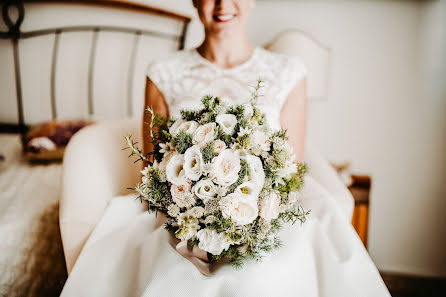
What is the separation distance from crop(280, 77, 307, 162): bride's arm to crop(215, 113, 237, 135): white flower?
540 millimetres

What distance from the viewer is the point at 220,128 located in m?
0.80

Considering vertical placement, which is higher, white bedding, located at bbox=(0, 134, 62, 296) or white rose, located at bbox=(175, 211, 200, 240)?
white rose, located at bbox=(175, 211, 200, 240)

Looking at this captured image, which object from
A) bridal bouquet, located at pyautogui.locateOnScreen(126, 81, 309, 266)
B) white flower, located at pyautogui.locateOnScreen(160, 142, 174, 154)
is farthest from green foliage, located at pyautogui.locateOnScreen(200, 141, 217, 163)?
white flower, located at pyautogui.locateOnScreen(160, 142, 174, 154)

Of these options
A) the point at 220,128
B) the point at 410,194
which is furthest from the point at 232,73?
the point at 410,194

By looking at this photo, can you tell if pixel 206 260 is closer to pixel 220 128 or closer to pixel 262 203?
pixel 262 203

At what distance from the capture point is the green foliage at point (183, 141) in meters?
0.79

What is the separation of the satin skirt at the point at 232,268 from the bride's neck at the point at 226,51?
686mm

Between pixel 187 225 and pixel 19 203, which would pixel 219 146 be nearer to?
pixel 187 225

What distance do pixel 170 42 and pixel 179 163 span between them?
1811 millimetres

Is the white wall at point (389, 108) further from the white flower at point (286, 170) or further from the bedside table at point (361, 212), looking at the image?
the white flower at point (286, 170)

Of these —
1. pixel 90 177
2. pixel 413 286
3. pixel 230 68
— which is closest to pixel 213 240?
pixel 90 177

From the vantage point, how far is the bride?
0.83 meters

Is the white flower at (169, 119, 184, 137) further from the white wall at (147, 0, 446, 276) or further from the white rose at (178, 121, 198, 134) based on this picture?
the white wall at (147, 0, 446, 276)

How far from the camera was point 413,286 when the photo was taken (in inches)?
82.5
